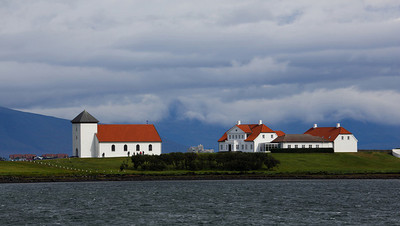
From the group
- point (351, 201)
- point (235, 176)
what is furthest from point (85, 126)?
point (351, 201)

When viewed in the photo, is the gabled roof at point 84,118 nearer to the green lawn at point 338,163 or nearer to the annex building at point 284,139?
the annex building at point 284,139

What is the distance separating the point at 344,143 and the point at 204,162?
126 ft

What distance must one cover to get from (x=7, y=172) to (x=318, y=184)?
4491 centimetres

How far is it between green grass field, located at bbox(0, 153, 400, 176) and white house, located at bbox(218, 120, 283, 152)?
436 inches

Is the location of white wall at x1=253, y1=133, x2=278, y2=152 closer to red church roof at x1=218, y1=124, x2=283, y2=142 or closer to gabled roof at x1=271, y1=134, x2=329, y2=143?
red church roof at x1=218, y1=124, x2=283, y2=142

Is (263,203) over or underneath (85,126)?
underneath

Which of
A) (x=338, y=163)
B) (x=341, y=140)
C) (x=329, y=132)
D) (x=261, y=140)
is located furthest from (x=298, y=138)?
(x=338, y=163)

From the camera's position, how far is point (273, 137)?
129 m

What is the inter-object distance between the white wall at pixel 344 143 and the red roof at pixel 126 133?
36.3 meters

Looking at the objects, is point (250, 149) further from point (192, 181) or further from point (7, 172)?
point (7, 172)

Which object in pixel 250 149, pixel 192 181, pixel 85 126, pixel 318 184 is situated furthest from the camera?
pixel 250 149

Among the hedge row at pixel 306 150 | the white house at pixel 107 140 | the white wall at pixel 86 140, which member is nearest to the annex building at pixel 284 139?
the hedge row at pixel 306 150

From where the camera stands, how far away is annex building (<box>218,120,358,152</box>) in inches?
4899

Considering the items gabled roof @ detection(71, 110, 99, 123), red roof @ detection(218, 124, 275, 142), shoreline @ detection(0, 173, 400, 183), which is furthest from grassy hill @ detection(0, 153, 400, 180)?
red roof @ detection(218, 124, 275, 142)
